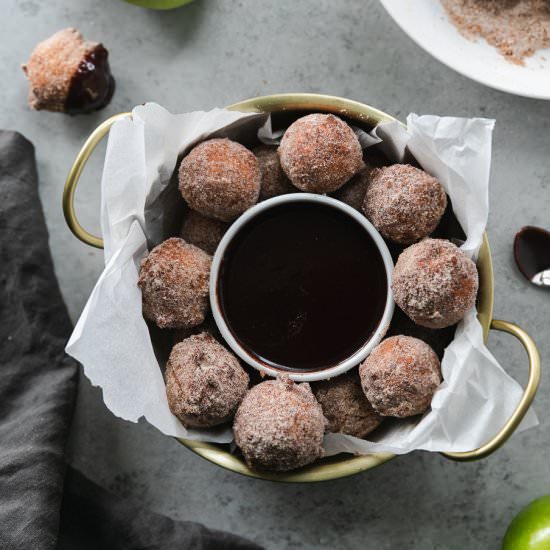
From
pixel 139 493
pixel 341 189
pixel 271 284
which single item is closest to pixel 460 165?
pixel 341 189

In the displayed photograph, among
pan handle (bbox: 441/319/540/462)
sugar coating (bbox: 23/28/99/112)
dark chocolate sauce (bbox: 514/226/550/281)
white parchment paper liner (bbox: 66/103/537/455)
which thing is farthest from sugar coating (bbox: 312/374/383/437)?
sugar coating (bbox: 23/28/99/112)

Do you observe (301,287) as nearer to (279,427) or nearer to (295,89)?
(279,427)

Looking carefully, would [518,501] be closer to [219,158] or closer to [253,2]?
[219,158]

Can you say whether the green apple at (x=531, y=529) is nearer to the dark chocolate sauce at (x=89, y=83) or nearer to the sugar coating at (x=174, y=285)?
the sugar coating at (x=174, y=285)

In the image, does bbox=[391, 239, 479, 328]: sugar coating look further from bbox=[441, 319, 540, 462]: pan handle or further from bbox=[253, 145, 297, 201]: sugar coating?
bbox=[253, 145, 297, 201]: sugar coating

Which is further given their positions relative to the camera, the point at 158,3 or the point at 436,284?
the point at 158,3

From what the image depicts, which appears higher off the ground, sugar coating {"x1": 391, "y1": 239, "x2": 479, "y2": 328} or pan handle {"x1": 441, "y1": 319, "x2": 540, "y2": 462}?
sugar coating {"x1": 391, "y1": 239, "x2": 479, "y2": 328}

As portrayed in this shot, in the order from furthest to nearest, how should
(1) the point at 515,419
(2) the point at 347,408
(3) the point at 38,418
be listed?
(3) the point at 38,418
(2) the point at 347,408
(1) the point at 515,419

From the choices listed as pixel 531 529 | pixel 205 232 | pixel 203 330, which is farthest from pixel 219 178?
pixel 531 529
